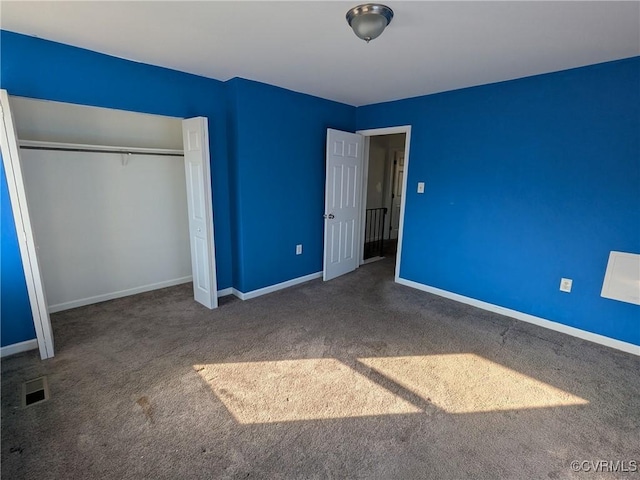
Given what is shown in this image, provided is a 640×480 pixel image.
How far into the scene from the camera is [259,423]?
1.83m

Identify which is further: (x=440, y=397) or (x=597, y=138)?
(x=597, y=138)

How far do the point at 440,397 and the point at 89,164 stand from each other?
382 centimetres

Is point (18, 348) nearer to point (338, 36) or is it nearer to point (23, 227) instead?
point (23, 227)

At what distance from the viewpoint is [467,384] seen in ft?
7.25

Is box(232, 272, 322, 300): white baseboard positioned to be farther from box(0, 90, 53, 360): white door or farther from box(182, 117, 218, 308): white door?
box(0, 90, 53, 360): white door

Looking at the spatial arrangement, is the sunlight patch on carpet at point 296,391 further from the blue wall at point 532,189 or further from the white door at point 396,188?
the white door at point 396,188

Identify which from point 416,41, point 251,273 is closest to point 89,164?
point 251,273

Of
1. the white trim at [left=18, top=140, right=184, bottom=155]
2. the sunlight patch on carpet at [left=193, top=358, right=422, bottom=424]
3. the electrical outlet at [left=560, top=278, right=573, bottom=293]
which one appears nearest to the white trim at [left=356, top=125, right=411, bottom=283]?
the electrical outlet at [left=560, top=278, right=573, bottom=293]

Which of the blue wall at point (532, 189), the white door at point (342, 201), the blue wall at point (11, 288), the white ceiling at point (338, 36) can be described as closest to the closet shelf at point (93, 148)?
the blue wall at point (11, 288)

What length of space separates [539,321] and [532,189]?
1.30m

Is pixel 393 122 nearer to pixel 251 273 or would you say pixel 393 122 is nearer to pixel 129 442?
pixel 251 273

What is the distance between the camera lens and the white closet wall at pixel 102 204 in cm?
298

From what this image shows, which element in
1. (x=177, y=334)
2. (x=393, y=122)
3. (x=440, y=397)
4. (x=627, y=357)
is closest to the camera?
(x=440, y=397)

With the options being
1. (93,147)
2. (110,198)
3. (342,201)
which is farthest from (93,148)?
(342,201)
